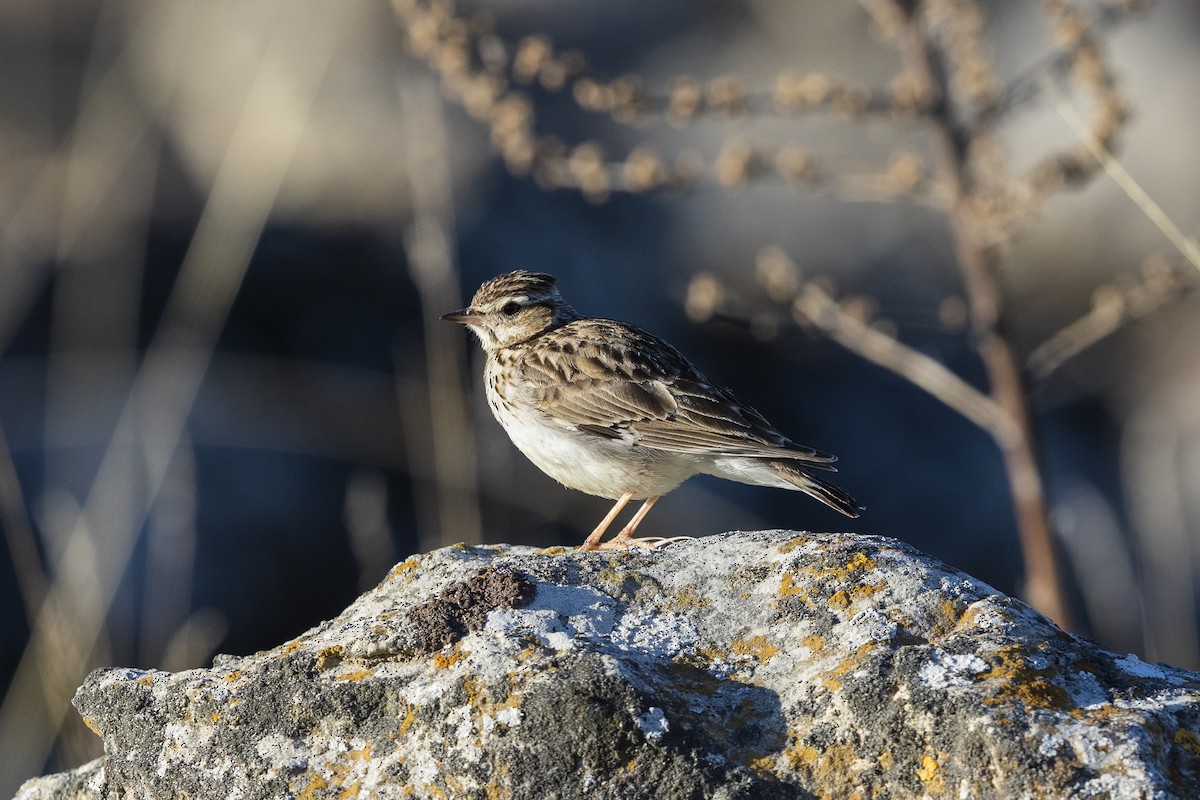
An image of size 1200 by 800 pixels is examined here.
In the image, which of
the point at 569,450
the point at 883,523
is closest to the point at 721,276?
the point at 883,523

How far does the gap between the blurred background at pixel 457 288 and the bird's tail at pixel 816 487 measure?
4.16ft

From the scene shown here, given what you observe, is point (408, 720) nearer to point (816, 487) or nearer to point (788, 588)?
point (788, 588)

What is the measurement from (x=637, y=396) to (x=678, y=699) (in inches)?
104

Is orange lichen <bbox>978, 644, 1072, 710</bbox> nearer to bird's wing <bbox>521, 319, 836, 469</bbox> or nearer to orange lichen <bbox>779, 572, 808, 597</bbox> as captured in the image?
orange lichen <bbox>779, 572, 808, 597</bbox>

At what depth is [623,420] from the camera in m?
5.70

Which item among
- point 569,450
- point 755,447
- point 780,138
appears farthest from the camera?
point 780,138

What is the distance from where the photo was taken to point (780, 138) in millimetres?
12688

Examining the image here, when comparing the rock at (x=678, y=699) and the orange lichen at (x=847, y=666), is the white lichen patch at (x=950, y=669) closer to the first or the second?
the rock at (x=678, y=699)

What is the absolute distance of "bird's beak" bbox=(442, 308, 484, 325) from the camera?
6305 millimetres

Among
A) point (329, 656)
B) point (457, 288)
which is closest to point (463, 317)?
point (457, 288)

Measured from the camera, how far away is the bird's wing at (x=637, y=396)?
17.7ft

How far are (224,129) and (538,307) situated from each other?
20.8 ft

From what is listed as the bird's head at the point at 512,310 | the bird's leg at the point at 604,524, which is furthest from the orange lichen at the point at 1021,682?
the bird's head at the point at 512,310

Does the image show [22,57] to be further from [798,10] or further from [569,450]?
[569,450]
